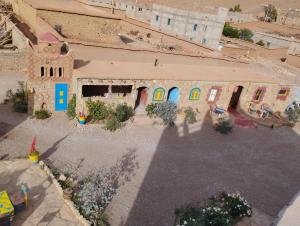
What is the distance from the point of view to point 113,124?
17047 mm

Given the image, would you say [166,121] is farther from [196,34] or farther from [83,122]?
[196,34]

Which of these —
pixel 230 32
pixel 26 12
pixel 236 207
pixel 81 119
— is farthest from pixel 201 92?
pixel 230 32

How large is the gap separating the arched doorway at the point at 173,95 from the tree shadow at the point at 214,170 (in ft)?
6.75

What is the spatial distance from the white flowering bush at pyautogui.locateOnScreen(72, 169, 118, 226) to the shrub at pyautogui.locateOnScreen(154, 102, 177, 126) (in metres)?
6.92

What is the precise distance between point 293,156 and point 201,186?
317 inches

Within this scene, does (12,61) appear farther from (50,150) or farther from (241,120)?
(241,120)

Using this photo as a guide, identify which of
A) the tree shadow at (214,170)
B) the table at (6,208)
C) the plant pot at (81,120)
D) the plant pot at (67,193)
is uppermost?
the table at (6,208)

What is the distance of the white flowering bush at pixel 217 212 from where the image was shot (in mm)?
10633

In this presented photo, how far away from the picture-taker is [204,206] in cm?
1215

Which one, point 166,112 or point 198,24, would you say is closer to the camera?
point 166,112

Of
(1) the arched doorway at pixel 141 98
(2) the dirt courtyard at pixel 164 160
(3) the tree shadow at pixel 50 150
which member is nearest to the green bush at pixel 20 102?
(2) the dirt courtyard at pixel 164 160

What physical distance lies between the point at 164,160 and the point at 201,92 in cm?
698

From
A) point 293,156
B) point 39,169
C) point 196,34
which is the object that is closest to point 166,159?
point 39,169

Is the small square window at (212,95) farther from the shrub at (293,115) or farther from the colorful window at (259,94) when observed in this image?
the shrub at (293,115)
